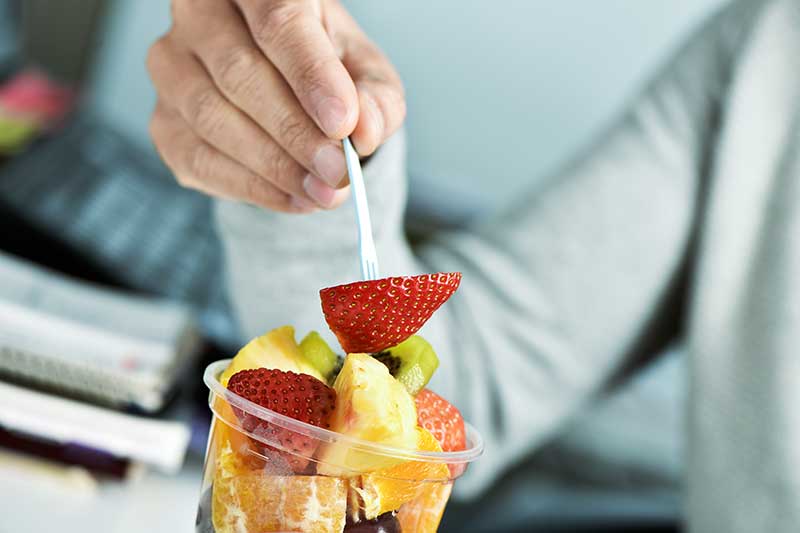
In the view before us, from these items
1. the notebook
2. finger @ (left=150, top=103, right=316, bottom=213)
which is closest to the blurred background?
the notebook

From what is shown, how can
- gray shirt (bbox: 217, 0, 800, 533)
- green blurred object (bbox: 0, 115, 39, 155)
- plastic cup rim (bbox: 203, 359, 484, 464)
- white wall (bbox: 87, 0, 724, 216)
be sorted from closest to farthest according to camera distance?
plastic cup rim (bbox: 203, 359, 484, 464)
gray shirt (bbox: 217, 0, 800, 533)
green blurred object (bbox: 0, 115, 39, 155)
white wall (bbox: 87, 0, 724, 216)

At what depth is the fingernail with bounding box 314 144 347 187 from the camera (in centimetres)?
43

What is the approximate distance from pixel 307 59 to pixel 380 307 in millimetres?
150

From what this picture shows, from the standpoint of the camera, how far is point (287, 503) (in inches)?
12.4

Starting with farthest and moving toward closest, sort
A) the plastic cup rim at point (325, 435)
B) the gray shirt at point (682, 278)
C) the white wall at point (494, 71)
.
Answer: the white wall at point (494, 71) → the gray shirt at point (682, 278) → the plastic cup rim at point (325, 435)

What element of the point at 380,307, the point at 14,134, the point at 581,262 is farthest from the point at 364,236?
the point at 14,134

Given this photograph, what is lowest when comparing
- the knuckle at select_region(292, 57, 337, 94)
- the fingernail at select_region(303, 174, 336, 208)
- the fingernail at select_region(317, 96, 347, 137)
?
the fingernail at select_region(303, 174, 336, 208)

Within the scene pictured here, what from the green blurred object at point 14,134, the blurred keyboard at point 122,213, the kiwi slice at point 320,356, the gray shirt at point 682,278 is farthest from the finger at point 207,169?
the green blurred object at point 14,134

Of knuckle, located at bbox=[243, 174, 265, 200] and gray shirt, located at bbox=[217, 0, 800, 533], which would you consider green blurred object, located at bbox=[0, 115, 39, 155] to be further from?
knuckle, located at bbox=[243, 174, 265, 200]

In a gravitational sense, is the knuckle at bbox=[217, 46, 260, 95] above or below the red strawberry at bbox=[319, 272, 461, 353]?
above

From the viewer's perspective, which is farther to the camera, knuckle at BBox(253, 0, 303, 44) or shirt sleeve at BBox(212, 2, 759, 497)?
shirt sleeve at BBox(212, 2, 759, 497)

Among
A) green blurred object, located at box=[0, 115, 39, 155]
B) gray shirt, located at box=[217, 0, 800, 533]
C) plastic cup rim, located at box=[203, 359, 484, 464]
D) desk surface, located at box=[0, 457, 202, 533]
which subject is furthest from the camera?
green blurred object, located at box=[0, 115, 39, 155]

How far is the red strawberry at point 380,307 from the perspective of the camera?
0.35 meters

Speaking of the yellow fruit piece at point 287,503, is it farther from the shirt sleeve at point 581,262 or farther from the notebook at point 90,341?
the shirt sleeve at point 581,262
